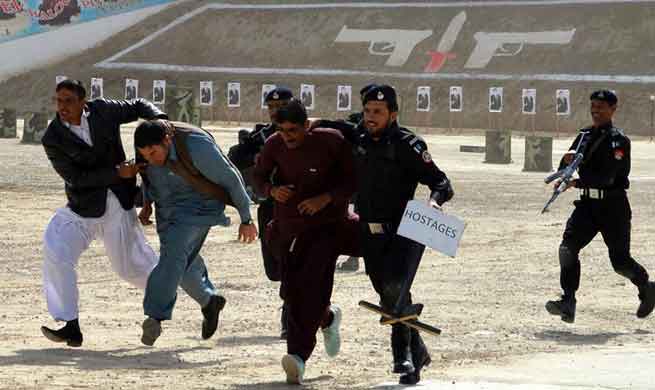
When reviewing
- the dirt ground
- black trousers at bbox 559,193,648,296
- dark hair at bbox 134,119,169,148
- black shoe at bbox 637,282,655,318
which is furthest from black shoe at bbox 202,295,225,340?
black shoe at bbox 637,282,655,318

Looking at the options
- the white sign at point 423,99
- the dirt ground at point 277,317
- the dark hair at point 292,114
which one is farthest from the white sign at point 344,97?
the dark hair at point 292,114

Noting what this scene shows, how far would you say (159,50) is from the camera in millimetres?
59562

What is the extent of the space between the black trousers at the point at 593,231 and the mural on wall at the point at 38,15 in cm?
5096

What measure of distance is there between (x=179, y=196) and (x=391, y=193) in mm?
1319

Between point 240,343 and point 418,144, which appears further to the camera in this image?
point 240,343

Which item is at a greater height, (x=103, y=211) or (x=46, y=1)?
(x=103, y=211)

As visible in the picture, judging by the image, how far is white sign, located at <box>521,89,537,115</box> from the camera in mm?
47781

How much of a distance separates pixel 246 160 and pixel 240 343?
110 cm

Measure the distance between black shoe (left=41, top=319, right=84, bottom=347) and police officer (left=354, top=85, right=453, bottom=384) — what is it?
1.82m

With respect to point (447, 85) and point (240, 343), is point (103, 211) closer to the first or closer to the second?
point (240, 343)

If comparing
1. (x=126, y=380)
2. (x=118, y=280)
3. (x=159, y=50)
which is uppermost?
(x=126, y=380)

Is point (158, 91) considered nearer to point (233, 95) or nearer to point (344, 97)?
point (233, 95)

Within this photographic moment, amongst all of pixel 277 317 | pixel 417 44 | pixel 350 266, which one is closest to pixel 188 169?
pixel 277 317

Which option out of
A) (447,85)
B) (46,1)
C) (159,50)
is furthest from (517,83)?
(46,1)
